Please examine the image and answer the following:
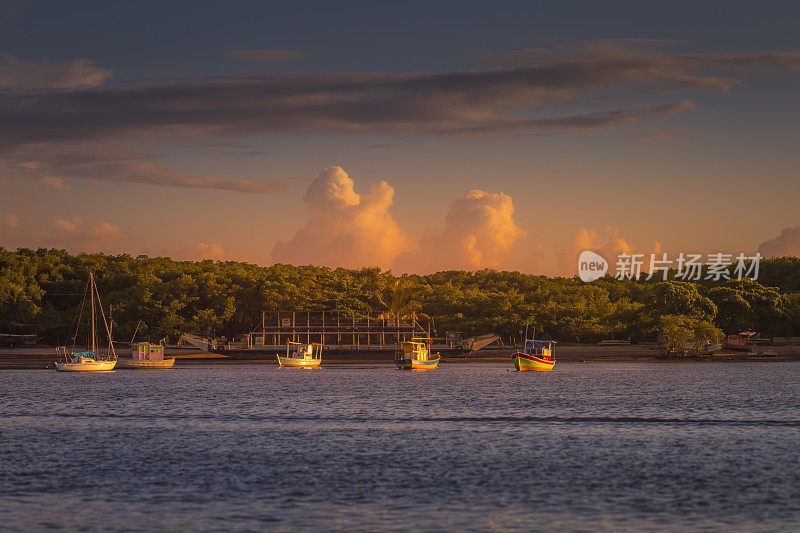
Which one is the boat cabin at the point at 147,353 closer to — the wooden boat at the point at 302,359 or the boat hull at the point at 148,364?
the boat hull at the point at 148,364

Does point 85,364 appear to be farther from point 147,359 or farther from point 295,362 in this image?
point 295,362

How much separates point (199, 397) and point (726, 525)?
234ft

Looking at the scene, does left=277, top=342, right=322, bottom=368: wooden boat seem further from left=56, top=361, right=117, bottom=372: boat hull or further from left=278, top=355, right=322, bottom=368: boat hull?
left=56, top=361, right=117, bottom=372: boat hull

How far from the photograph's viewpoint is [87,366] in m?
150

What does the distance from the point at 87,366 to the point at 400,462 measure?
4505 inches

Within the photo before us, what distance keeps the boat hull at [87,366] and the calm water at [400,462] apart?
54.9 meters

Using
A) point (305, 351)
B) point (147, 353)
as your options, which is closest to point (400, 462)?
point (147, 353)

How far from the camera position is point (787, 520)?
104 ft

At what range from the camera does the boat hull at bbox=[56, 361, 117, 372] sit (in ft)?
484

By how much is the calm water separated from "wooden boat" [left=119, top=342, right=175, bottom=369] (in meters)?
68.9

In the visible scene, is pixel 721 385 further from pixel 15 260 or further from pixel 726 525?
pixel 15 260

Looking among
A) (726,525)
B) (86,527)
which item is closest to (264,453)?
(86,527)

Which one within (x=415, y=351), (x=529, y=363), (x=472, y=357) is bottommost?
(x=529, y=363)

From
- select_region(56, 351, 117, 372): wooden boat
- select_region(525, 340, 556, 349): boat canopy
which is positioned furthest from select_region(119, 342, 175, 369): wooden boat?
select_region(525, 340, 556, 349): boat canopy
